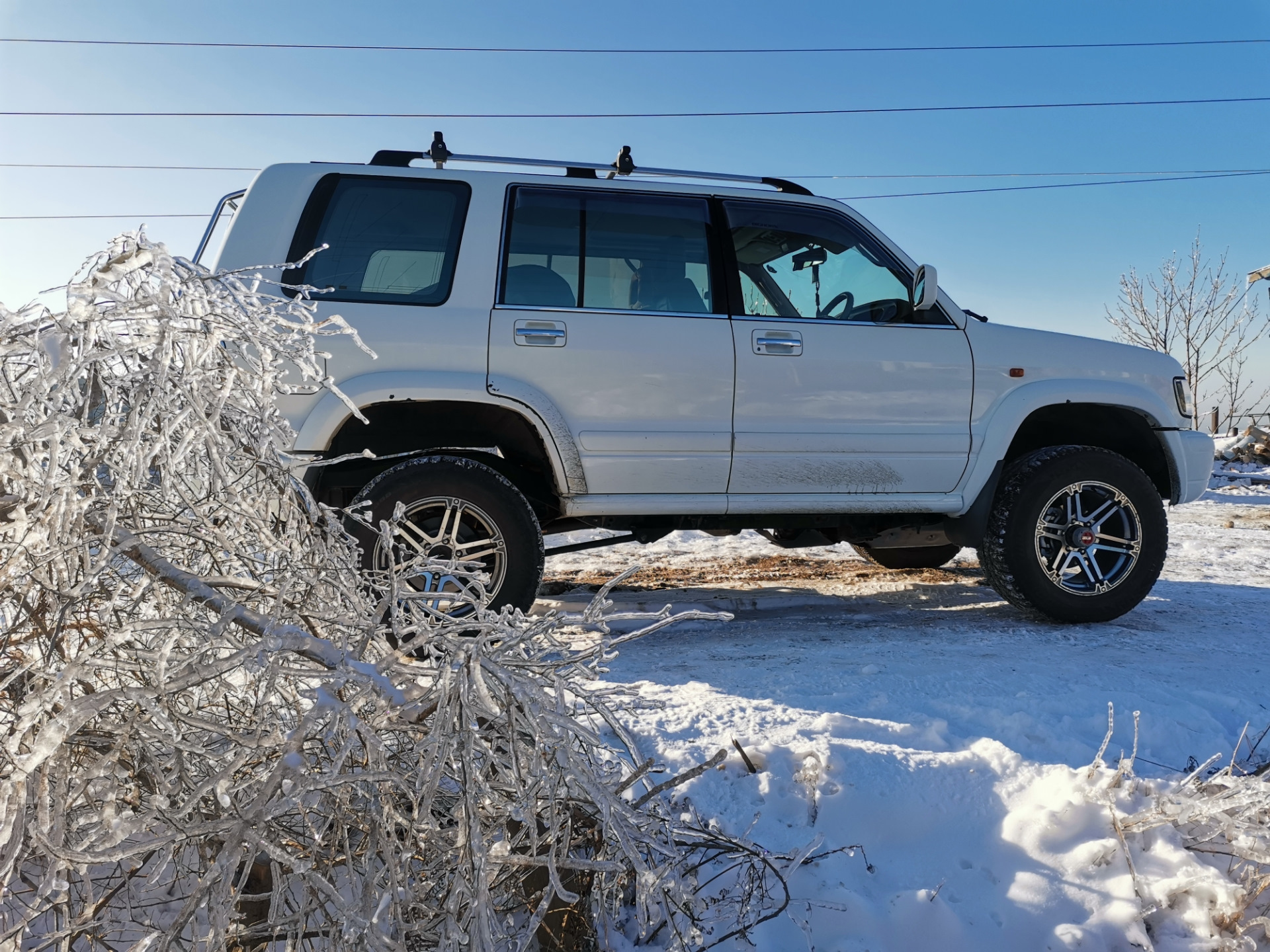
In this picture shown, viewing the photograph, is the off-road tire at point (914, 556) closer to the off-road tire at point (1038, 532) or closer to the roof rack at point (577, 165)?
the off-road tire at point (1038, 532)

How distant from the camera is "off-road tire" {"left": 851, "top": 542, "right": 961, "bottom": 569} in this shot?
6.12 m

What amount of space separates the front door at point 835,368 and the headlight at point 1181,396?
118cm

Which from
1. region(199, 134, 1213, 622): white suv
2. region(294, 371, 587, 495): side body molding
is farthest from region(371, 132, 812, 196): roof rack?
region(294, 371, 587, 495): side body molding

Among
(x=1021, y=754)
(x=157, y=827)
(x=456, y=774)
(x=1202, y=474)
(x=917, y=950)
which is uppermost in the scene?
(x=1202, y=474)

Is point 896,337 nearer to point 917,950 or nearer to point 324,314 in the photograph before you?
point 324,314

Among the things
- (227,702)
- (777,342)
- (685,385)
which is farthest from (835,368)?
(227,702)

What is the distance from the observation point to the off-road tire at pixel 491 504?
367 cm

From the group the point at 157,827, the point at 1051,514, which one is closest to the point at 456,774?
the point at 157,827

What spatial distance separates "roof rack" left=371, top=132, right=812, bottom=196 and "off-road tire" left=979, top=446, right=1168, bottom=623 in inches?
71.6

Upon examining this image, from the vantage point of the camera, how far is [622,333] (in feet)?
13.0

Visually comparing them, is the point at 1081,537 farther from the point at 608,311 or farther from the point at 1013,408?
the point at 608,311

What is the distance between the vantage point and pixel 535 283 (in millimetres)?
3998

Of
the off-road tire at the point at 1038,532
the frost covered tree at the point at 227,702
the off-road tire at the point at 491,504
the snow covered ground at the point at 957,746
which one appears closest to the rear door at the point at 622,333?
the off-road tire at the point at 491,504

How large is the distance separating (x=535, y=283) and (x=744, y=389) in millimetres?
1069
